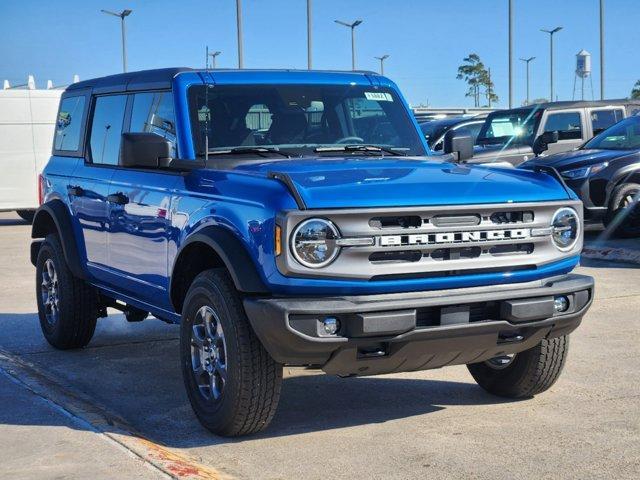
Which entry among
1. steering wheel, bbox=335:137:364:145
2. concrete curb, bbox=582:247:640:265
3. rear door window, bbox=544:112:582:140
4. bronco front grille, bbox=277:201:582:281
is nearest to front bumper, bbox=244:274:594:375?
bronco front grille, bbox=277:201:582:281

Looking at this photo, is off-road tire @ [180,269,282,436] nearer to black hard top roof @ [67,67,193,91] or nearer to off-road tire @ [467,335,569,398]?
off-road tire @ [467,335,569,398]

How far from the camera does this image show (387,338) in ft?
16.5

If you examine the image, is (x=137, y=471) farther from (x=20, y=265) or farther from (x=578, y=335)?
(x=20, y=265)

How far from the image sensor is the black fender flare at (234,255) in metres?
5.11

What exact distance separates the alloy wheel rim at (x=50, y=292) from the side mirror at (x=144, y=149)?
2.17 m

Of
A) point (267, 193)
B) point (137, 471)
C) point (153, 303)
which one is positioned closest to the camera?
point (137, 471)

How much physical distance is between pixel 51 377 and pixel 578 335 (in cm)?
376

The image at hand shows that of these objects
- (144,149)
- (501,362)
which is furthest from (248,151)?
(501,362)

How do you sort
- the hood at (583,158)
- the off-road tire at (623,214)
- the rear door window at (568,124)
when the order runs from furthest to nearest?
the rear door window at (568,124)
the hood at (583,158)
the off-road tire at (623,214)

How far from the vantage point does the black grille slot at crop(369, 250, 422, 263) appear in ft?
16.7

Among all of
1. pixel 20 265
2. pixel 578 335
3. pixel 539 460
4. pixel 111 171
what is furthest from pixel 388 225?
pixel 20 265

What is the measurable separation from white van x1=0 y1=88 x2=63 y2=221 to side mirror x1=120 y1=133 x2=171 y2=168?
1558 cm

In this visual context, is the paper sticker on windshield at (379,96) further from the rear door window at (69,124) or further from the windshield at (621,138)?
the windshield at (621,138)

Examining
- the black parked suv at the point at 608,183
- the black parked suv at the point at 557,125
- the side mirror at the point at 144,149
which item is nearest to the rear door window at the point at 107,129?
the side mirror at the point at 144,149
